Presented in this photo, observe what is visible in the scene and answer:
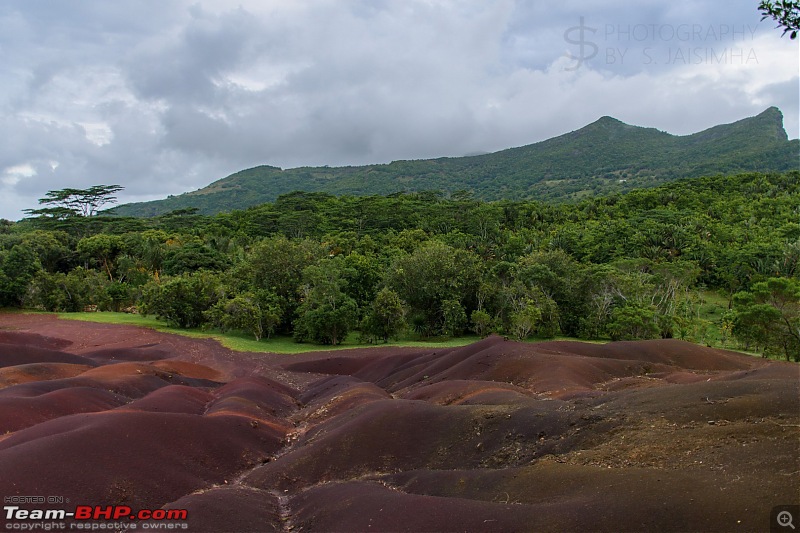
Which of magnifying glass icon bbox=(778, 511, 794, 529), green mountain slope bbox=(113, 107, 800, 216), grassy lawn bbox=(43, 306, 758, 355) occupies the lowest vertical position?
grassy lawn bbox=(43, 306, 758, 355)

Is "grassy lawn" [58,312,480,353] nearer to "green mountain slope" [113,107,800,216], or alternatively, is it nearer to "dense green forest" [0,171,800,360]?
"dense green forest" [0,171,800,360]

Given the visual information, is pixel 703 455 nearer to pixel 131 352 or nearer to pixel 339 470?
pixel 339 470

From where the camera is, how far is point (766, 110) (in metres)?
176

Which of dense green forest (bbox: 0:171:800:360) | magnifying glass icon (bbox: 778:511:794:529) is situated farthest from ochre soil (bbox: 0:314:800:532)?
dense green forest (bbox: 0:171:800:360)

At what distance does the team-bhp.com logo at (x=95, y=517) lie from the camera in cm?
933

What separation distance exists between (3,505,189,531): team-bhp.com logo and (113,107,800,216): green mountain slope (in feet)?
433

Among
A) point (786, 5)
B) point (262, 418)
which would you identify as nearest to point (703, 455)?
point (786, 5)

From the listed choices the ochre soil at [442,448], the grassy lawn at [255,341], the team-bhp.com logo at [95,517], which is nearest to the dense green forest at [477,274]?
the grassy lawn at [255,341]

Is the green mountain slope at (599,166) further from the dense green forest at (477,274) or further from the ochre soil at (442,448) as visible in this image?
the ochre soil at (442,448)

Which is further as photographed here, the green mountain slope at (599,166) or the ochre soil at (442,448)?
the green mountain slope at (599,166)

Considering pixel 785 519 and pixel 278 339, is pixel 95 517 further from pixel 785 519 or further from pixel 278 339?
pixel 278 339

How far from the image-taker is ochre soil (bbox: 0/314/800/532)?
7.76 metres

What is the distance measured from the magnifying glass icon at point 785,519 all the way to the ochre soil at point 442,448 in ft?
0.52

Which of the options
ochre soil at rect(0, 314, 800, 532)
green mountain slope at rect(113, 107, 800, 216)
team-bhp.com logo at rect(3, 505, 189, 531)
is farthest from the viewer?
green mountain slope at rect(113, 107, 800, 216)
